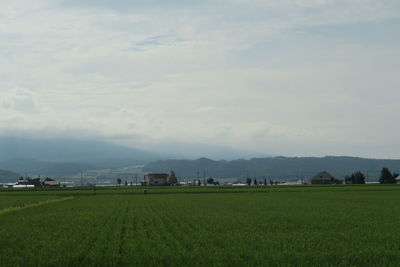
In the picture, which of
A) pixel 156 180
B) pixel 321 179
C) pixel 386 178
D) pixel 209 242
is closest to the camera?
pixel 209 242

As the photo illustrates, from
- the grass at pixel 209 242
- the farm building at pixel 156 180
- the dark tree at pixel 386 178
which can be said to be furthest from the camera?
the farm building at pixel 156 180

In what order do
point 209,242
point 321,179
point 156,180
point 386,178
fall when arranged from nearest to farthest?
point 209,242
point 386,178
point 321,179
point 156,180

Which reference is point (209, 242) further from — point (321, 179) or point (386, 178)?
point (321, 179)

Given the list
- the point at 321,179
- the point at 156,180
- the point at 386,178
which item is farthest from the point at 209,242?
the point at 156,180

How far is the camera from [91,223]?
28.4 metres

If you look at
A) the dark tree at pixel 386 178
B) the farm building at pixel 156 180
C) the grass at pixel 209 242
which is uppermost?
the farm building at pixel 156 180

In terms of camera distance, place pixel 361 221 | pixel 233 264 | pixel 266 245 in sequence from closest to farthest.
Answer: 1. pixel 233 264
2. pixel 266 245
3. pixel 361 221

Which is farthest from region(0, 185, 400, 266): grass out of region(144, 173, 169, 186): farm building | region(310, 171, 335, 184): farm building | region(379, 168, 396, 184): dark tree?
region(144, 173, 169, 186): farm building

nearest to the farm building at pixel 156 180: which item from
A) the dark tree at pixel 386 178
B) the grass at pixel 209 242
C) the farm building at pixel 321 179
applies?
the farm building at pixel 321 179

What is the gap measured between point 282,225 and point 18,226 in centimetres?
1396

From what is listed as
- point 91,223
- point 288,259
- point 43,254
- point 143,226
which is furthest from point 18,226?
point 288,259

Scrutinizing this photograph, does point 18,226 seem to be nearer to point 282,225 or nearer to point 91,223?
point 91,223

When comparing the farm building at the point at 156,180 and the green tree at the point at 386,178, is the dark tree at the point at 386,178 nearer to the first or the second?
the green tree at the point at 386,178

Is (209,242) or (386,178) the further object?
(386,178)
